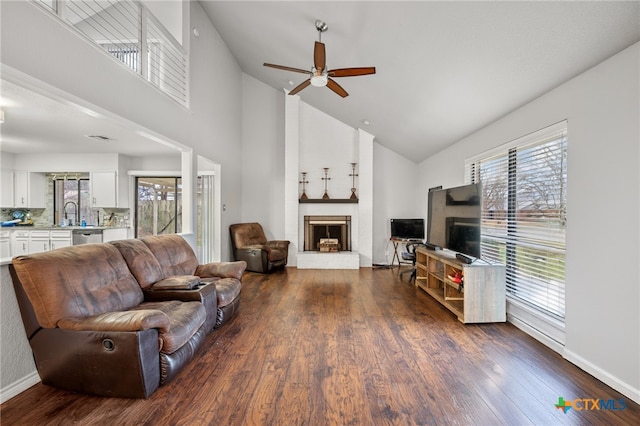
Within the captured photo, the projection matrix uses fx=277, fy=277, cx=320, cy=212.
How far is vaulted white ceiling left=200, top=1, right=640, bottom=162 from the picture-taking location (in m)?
1.93

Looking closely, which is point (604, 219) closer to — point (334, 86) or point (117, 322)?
point (334, 86)

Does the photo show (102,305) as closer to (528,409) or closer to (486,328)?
(528,409)

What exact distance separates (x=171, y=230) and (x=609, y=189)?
700cm

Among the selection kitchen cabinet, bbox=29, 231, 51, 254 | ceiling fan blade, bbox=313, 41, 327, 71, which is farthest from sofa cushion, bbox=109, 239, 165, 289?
kitchen cabinet, bbox=29, 231, 51, 254

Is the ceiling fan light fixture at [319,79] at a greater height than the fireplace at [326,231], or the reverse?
the ceiling fan light fixture at [319,79]

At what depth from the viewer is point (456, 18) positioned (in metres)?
2.32

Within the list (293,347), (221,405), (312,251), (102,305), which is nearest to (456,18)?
(293,347)

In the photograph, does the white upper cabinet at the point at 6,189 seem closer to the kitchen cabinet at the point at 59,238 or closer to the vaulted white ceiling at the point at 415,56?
the vaulted white ceiling at the point at 415,56

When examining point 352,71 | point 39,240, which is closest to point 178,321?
point 352,71

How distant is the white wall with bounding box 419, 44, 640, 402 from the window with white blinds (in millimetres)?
195

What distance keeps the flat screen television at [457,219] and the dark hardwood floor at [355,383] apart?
91 cm

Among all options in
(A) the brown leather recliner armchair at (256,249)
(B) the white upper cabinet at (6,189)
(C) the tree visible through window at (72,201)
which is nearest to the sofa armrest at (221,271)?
(A) the brown leather recliner armchair at (256,249)

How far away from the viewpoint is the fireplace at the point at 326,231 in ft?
21.3

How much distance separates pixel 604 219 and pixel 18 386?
4.30 m
